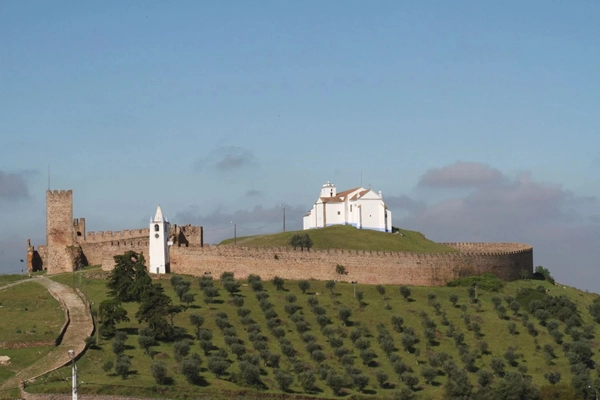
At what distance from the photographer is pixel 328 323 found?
6669 cm

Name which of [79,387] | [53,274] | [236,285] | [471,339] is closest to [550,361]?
[471,339]

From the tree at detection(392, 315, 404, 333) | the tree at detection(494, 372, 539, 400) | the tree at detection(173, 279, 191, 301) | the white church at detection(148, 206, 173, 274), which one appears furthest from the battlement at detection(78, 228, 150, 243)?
the tree at detection(494, 372, 539, 400)

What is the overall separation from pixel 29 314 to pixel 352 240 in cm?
3006

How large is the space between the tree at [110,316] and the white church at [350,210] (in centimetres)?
3592

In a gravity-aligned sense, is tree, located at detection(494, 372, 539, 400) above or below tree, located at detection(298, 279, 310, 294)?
below

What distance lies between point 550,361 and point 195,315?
63.1 ft

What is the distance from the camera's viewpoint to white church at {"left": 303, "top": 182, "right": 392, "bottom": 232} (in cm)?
9475

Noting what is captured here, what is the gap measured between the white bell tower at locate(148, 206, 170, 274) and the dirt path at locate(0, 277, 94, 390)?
20.8ft

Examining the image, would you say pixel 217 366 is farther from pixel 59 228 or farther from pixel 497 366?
pixel 59 228

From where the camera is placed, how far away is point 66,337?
59781 millimetres

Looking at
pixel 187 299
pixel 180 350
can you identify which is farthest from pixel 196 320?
pixel 180 350

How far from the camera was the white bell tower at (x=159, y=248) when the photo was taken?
7688 centimetres

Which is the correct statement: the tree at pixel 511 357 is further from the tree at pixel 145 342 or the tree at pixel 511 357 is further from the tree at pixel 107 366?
the tree at pixel 107 366

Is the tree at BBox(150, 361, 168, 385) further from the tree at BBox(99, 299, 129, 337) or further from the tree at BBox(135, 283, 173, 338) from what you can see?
the tree at BBox(99, 299, 129, 337)
